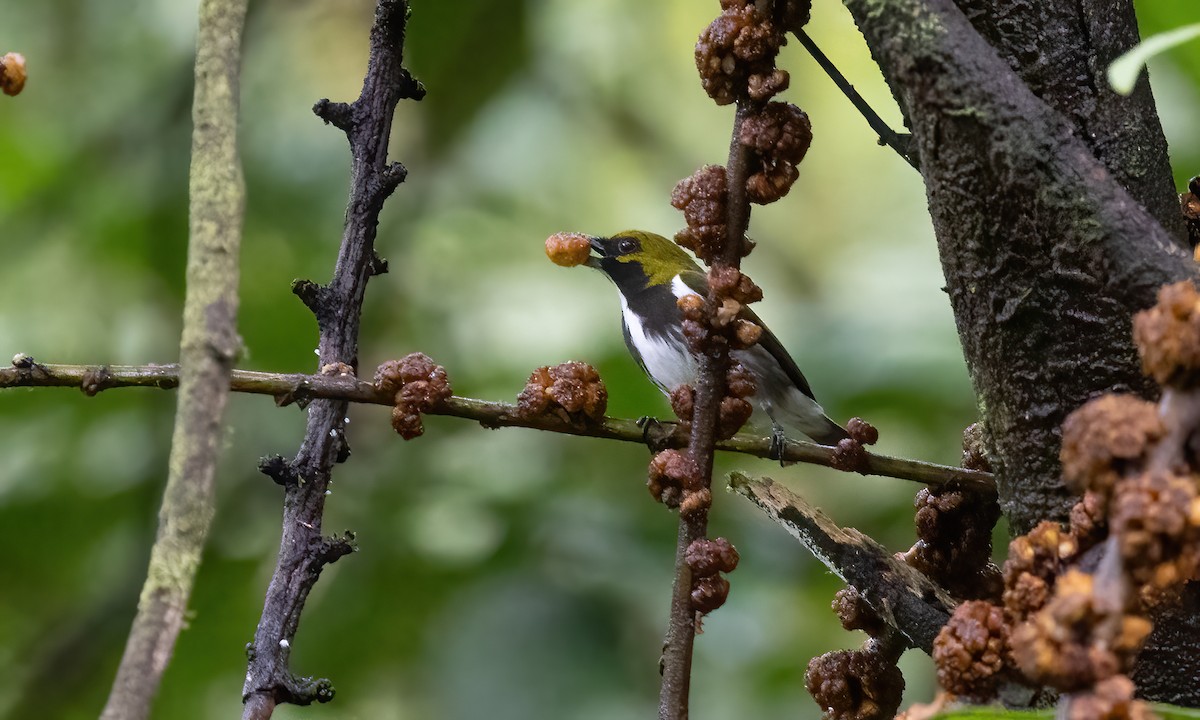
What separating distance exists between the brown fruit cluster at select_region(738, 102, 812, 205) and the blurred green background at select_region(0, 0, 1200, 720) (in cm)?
96

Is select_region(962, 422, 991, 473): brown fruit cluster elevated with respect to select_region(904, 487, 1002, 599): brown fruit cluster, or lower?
elevated

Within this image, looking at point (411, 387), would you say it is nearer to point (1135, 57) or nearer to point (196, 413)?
point (196, 413)

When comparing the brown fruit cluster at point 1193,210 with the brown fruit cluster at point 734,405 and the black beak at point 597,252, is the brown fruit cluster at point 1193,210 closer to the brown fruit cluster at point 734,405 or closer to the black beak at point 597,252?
the brown fruit cluster at point 734,405

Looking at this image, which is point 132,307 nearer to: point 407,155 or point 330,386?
point 407,155

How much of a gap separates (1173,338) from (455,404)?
65 centimetres

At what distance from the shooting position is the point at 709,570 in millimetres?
1070

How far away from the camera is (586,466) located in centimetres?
262

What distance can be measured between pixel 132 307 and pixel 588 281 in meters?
1.28

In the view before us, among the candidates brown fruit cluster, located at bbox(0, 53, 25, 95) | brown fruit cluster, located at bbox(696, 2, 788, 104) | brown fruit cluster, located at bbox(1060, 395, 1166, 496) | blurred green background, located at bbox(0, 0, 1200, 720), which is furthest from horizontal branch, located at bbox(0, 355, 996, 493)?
blurred green background, located at bbox(0, 0, 1200, 720)

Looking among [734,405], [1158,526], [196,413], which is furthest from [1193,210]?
[196,413]

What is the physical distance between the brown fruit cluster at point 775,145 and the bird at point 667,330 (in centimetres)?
179

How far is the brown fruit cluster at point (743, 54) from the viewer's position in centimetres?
112

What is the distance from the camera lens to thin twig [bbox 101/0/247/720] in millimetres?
674

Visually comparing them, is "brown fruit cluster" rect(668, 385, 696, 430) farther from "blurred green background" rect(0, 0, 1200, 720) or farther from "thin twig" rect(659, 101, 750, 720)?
"blurred green background" rect(0, 0, 1200, 720)
